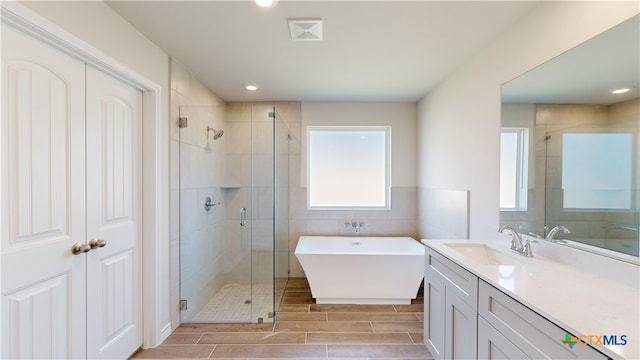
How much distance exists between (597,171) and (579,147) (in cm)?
16

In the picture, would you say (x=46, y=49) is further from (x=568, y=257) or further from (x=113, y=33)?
(x=568, y=257)

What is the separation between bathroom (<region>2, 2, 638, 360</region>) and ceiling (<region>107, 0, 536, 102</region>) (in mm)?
146

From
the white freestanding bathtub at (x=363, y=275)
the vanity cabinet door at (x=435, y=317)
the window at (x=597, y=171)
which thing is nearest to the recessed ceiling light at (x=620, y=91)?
the window at (x=597, y=171)

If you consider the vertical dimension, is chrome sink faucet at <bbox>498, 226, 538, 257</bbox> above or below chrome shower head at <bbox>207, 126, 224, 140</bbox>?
below

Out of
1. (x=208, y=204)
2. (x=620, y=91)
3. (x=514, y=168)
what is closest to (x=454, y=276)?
(x=514, y=168)

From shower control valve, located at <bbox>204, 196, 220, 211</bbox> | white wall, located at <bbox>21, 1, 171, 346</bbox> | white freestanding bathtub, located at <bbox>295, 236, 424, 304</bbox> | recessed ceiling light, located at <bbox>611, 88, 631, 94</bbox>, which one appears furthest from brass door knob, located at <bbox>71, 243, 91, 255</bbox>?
recessed ceiling light, located at <bbox>611, 88, 631, 94</bbox>

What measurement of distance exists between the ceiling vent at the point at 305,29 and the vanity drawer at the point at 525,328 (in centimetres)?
186

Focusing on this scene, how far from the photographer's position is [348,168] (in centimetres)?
385

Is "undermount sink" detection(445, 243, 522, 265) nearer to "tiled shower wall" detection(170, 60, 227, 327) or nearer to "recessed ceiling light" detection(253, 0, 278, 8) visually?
"recessed ceiling light" detection(253, 0, 278, 8)

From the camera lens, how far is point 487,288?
1.30 metres

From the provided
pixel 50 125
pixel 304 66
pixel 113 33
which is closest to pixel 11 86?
pixel 50 125

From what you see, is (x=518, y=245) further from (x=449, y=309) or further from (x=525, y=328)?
(x=525, y=328)

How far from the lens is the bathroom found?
5.22ft

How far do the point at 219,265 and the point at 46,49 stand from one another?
2484mm
